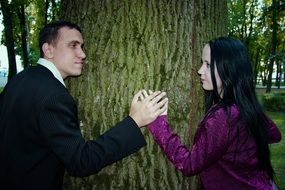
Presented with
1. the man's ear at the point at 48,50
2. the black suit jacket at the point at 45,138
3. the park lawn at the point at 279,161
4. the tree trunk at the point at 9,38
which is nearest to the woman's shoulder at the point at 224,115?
the black suit jacket at the point at 45,138

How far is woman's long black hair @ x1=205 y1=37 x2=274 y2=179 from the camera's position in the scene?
2.65m

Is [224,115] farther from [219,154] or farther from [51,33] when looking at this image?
[51,33]

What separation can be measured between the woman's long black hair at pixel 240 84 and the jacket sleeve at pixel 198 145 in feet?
0.68

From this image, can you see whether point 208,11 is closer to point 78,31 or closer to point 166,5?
point 166,5

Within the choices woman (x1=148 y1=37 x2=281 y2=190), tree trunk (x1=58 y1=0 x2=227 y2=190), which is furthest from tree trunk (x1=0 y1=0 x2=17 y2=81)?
woman (x1=148 y1=37 x2=281 y2=190)

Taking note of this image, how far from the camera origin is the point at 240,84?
2.68 meters

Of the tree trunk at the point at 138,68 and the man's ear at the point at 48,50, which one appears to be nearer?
the man's ear at the point at 48,50

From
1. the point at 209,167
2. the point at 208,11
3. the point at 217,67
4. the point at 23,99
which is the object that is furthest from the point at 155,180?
the point at 208,11

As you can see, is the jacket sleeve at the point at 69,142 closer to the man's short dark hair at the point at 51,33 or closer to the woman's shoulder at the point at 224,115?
the man's short dark hair at the point at 51,33

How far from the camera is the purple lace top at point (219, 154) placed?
2549mm

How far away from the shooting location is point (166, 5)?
3031 millimetres

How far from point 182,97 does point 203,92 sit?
0.89 ft

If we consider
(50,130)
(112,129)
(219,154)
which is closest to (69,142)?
(50,130)

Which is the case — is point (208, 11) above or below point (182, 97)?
above
